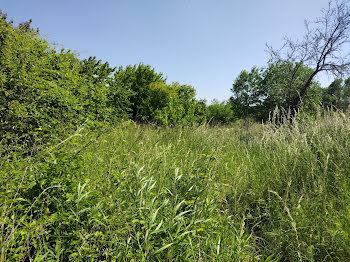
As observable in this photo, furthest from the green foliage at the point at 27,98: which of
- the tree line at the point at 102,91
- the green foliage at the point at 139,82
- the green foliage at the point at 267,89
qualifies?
the green foliage at the point at 267,89

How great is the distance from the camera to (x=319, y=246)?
1.60 m

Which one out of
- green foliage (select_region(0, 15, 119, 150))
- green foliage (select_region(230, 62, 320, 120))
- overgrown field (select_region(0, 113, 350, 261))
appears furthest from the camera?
green foliage (select_region(230, 62, 320, 120))

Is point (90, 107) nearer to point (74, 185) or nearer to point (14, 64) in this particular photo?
point (14, 64)

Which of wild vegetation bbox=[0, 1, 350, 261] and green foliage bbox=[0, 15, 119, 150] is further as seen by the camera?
green foliage bbox=[0, 15, 119, 150]

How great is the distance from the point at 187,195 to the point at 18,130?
2661 millimetres

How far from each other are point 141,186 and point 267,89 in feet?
39.7

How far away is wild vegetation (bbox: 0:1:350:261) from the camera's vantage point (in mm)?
1279

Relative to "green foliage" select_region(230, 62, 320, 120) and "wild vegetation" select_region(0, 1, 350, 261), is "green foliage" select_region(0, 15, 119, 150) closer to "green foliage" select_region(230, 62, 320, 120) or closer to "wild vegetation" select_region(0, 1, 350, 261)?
"wild vegetation" select_region(0, 1, 350, 261)

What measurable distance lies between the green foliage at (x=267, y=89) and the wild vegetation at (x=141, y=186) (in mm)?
6980

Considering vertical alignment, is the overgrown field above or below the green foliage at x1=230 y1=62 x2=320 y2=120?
below

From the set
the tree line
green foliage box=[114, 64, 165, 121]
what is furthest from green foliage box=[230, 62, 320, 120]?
green foliage box=[114, 64, 165, 121]

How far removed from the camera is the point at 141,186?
5.22ft

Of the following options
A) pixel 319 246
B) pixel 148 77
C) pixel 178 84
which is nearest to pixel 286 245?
pixel 319 246

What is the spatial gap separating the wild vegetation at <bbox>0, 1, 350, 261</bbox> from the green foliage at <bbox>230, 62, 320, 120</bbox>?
6980 millimetres
